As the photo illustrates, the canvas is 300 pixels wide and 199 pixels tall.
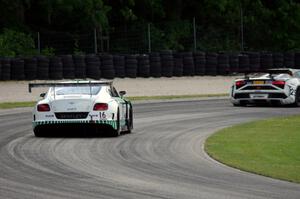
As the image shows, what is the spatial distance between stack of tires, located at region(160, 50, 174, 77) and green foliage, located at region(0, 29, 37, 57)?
5726mm

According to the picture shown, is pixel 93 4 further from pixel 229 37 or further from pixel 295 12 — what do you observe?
pixel 295 12

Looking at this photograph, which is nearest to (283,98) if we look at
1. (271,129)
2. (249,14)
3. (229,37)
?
(271,129)

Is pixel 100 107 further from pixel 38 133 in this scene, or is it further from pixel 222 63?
pixel 222 63

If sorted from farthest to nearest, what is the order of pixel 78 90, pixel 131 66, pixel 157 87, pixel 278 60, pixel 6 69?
pixel 278 60 → pixel 131 66 → pixel 157 87 → pixel 6 69 → pixel 78 90

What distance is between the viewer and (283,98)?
27.1 meters

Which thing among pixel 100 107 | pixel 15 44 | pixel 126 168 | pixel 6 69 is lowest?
pixel 126 168

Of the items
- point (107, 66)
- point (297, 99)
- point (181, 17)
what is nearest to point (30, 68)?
point (107, 66)

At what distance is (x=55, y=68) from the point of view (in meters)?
37.2

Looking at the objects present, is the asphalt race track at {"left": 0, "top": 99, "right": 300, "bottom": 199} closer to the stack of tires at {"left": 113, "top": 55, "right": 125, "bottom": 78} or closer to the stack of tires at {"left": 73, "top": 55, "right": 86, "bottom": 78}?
the stack of tires at {"left": 73, "top": 55, "right": 86, "bottom": 78}

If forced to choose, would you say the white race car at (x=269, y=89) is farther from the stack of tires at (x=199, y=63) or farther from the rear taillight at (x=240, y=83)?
the stack of tires at (x=199, y=63)

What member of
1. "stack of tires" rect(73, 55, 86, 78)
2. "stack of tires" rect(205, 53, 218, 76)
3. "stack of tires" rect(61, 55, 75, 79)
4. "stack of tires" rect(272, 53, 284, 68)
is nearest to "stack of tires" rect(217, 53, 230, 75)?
"stack of tires" rect(205, 53, 218, 76)

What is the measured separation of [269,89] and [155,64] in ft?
45.2

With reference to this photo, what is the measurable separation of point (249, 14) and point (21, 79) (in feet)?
74.0

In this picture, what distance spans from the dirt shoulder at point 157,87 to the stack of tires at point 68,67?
1.38 metres
